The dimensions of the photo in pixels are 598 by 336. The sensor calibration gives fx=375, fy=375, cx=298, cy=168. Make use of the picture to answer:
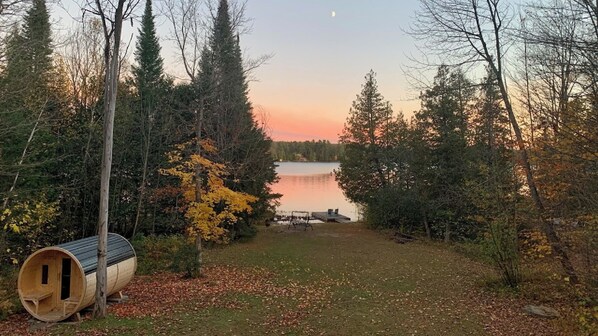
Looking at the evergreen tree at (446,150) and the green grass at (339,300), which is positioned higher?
the evergreen tree at (446,150)

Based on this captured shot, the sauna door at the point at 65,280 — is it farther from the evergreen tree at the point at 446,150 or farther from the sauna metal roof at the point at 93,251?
the evergreen tree at the point at 446,150

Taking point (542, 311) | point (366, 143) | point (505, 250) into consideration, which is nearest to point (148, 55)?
point (366, 143)

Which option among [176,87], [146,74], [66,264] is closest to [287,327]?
[66,264]

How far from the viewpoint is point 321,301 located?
985cm

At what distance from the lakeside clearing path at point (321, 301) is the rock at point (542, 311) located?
225mm

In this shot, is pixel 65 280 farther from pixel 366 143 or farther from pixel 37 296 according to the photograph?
pixel 366 143

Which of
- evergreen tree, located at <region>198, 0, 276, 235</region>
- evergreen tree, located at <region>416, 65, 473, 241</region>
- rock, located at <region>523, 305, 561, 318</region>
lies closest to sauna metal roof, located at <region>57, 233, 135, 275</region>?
evergreen tree, located at <region>198, 0, 276, 235</region>

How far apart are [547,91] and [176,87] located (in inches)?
733

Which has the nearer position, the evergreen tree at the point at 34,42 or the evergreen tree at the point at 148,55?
the evergreen tree at the point at 34,42

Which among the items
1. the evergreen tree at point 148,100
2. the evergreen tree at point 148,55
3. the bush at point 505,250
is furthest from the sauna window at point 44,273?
the evergreen tree at point 148,55

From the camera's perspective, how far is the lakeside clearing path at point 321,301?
308 inches

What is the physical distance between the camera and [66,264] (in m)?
9.39

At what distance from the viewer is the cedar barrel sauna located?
845 cm

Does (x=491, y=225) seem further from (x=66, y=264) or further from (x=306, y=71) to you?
(x=306, y=71)
